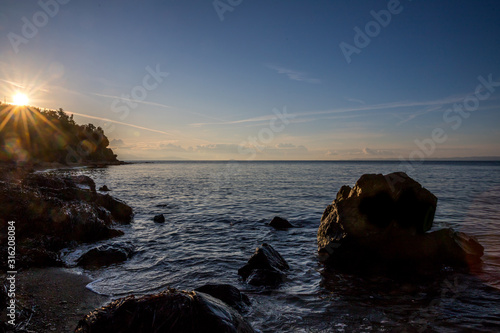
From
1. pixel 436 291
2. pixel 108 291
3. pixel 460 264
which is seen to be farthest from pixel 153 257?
pixel 460 264

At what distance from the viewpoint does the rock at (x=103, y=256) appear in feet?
27.3

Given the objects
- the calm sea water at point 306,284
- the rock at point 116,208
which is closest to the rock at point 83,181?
the rock at point 116,208

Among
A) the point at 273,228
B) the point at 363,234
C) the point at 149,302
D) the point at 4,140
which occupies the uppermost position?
the point at 4,140

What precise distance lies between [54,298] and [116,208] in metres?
10.8

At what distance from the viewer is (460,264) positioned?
8.36 meters

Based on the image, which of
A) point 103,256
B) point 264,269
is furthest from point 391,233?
point 103,256

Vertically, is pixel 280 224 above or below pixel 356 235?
below


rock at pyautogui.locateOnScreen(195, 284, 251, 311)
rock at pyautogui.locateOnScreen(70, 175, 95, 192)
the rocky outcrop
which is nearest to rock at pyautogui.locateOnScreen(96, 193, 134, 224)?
the rocky outcrop

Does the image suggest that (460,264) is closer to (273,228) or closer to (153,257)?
(273,228)

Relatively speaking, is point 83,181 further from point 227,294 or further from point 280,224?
point 227,294

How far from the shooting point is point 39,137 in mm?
78062

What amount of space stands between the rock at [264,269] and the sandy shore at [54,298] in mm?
3771

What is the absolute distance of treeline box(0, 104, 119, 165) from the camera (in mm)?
68688

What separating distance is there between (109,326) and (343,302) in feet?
17.4
